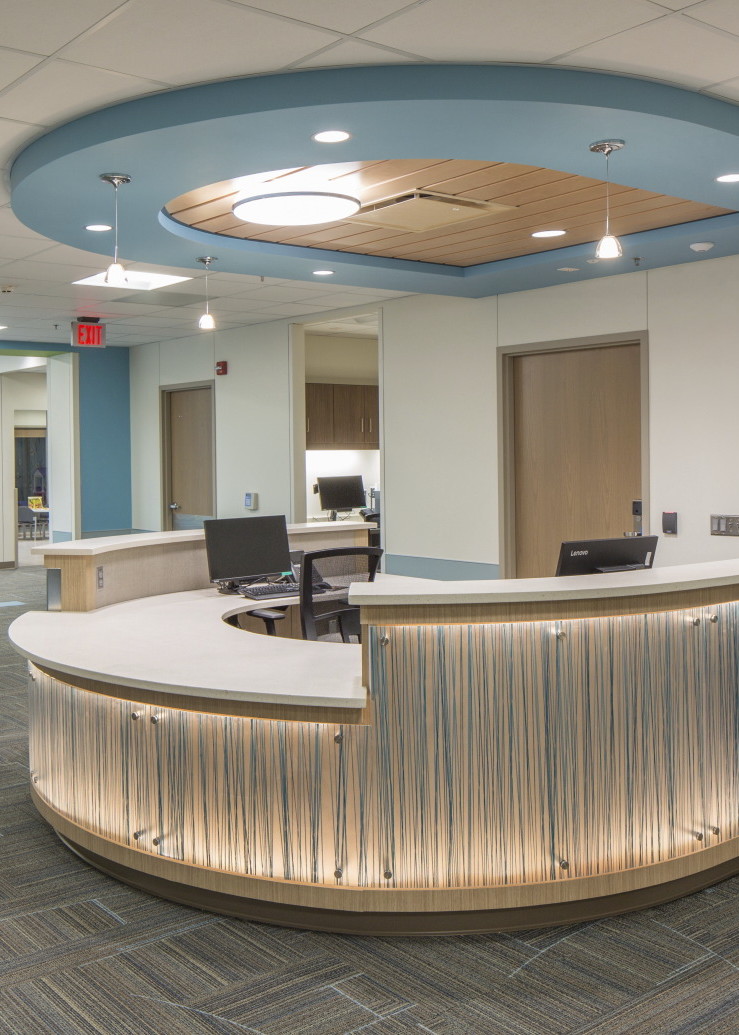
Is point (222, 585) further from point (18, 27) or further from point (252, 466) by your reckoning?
point (252, 466)

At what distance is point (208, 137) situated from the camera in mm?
3488

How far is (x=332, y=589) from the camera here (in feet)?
16.7

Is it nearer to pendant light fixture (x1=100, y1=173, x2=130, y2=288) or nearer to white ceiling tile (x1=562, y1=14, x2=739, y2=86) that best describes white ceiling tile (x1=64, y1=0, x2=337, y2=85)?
pendant light fixture (x1=100, y1=173, x2=130, y2=288)

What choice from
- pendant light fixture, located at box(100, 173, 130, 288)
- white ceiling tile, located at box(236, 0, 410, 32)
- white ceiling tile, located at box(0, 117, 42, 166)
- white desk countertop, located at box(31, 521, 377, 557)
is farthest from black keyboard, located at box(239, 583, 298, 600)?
white ceiling tile, located at box(236, 0, 410, 32)

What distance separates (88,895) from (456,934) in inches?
50.1

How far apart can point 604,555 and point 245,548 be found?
2228mm

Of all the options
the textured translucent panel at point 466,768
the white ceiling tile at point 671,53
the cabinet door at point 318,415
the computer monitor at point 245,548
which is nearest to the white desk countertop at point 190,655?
the textured translucent panel at point 466,768

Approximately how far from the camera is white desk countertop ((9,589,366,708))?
9.54 feet

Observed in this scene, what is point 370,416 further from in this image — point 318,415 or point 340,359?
point 318,415

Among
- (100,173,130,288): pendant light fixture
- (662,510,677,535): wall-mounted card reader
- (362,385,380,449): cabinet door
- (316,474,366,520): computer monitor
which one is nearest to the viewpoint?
(100,173,130,288): pendant light fixture

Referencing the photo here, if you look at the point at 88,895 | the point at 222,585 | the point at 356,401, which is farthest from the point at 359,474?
the point at 88,895

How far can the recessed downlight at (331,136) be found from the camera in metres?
3.46

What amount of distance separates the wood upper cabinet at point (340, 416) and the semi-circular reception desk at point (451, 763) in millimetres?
6685

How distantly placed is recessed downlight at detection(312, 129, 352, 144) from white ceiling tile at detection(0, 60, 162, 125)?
590 mm
